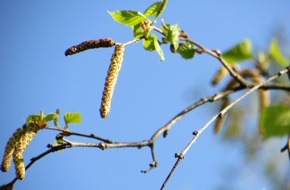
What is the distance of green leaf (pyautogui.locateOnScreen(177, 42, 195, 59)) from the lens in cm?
152

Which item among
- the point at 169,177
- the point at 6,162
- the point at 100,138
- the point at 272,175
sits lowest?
the point at 169,177

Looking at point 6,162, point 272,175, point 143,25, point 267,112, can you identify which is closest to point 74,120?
point 6,162

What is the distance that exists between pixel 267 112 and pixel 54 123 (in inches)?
35.5

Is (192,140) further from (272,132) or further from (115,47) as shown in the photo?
(272,132)

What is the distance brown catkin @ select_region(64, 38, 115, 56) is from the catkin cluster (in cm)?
25

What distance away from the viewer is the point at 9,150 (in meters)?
1.15

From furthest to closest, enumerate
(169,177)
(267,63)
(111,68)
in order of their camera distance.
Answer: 1. (267,63)
2. (111,68)
3. (169,177)

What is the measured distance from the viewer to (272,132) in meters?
1.69

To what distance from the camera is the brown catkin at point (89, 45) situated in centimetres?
109

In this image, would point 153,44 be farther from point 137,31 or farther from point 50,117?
point 50,117

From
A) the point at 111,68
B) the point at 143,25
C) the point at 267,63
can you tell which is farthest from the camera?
the point at 267,63

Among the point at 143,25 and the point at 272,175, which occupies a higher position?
A: the point at 272,175

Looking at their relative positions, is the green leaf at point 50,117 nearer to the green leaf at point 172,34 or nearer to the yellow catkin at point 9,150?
the yellow catkin at point 9,150

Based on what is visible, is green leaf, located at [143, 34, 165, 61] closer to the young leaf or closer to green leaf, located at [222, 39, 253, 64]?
the young leaf
